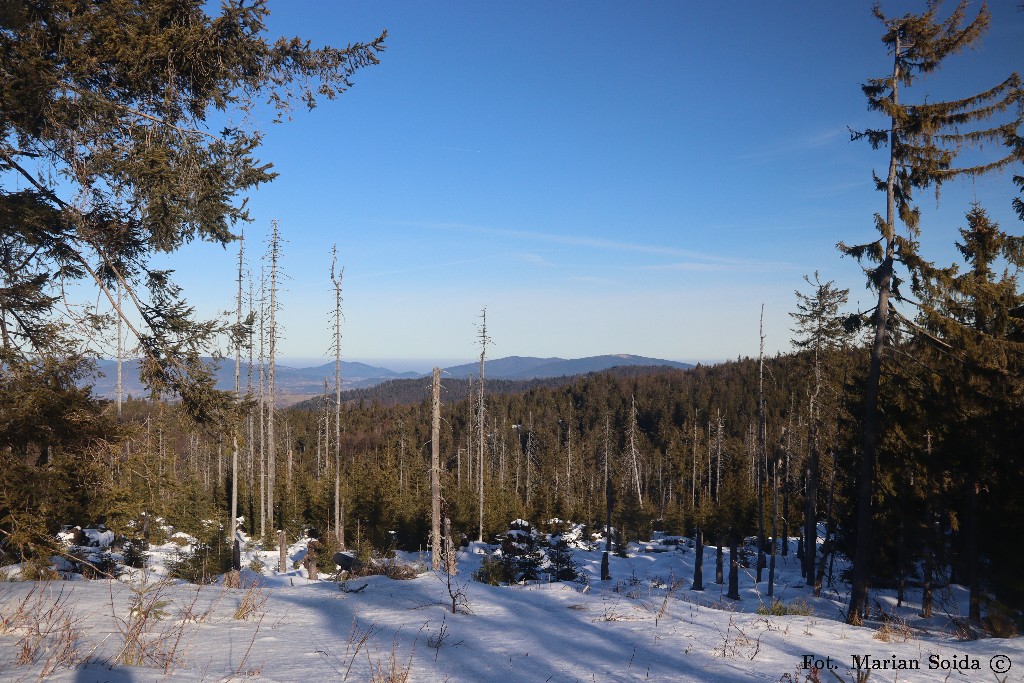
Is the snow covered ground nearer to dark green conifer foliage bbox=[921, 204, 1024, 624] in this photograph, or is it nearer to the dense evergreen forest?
the dense evergreen forest

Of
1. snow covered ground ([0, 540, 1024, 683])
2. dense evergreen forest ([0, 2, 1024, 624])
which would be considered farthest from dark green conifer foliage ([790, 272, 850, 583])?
snow covered ground ([0, 540, 1024, 683])

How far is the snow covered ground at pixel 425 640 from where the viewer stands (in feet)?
12.5

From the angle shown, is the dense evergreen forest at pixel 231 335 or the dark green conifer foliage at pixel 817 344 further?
the dark green conifer foliage at pixel 817 344

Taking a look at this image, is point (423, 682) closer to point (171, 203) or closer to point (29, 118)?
point (171, 203)

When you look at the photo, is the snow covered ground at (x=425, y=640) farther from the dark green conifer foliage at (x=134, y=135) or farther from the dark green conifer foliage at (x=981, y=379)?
the dark green conifer foliage at (x=981, y=379)

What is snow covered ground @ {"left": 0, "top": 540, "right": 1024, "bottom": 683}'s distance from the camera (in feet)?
12.5

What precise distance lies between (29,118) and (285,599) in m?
5.79

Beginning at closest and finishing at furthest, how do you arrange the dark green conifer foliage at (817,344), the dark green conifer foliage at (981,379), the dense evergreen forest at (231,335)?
the dense evergreen forest at (231,335)
the dark green conifer foliage at (981,379)
the dark green conifer foliage at (817,344)

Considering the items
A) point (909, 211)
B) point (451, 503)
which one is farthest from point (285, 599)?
point (451, 503)

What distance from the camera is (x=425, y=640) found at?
15.8 ft

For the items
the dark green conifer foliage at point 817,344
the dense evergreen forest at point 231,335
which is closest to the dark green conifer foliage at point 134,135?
the dense evergreen forest at point 231,335

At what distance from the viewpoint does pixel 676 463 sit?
207 feet

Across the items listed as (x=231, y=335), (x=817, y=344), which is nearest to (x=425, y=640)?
(x=231, y=335)

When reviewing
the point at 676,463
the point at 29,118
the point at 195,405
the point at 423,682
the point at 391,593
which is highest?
the point at 29,118
